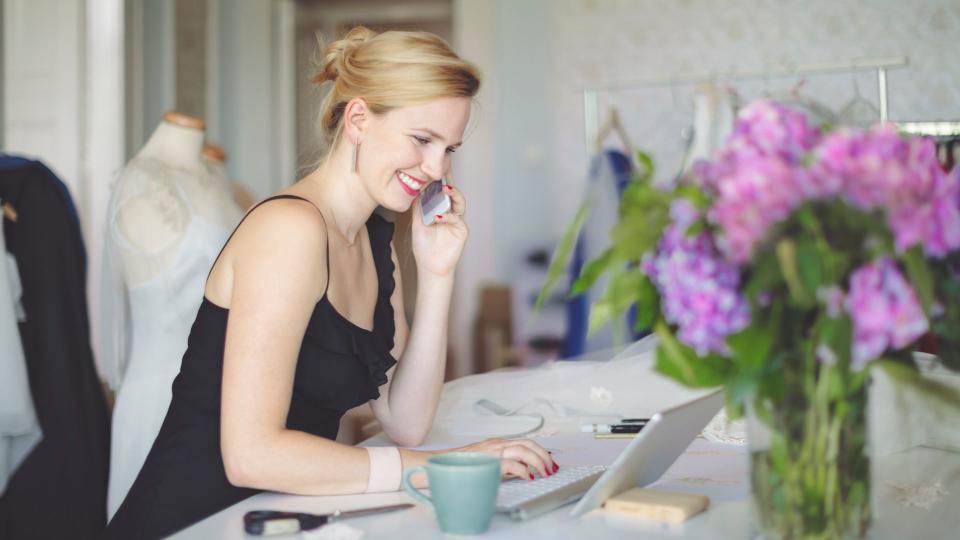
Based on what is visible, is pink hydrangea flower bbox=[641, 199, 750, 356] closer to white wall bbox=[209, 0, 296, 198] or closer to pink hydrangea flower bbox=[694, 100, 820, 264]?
pink hydrangea flower bbox=[694, 100, 820, 264]

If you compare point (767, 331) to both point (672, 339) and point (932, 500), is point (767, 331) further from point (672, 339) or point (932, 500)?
point (932, 500)

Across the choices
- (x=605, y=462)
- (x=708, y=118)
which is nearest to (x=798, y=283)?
(x=605, y=462)

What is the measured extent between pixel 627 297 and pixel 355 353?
0.78 m

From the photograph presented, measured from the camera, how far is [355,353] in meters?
1.57

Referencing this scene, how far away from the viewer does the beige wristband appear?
1256mm

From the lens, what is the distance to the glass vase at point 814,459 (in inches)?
32.6

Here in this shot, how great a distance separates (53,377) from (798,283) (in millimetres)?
2373

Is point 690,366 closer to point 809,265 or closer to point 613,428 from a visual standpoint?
point 809,265

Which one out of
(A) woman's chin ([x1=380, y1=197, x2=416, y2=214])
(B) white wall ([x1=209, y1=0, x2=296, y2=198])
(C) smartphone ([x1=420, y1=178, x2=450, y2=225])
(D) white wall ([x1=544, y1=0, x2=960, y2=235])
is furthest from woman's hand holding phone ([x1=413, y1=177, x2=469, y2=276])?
(B) white wall ([x1=209, y1=0, x2=296, y2=198])

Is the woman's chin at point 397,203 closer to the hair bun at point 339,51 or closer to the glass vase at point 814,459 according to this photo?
the hair bun at point 339,51

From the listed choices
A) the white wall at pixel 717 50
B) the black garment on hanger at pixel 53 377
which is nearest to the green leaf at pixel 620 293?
the black garment on hanger at pixel 53 377

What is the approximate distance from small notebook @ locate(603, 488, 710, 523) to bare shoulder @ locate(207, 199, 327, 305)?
535 mm

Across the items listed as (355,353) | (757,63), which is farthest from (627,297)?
(757,63)

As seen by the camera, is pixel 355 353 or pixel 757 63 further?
pixel 757 63
